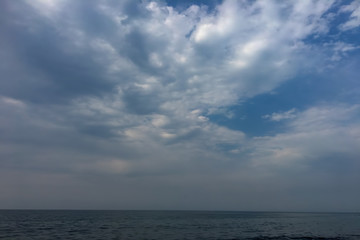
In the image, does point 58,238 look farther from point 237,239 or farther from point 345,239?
point 345,239

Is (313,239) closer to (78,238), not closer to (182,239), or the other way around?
(182,239)

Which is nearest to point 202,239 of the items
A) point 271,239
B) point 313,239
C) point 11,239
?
point 271,239

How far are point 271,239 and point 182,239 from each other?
17.4 meters

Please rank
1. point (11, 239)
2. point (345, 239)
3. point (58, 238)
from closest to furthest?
point (11, 239) → point (58, 238) → point (345, 239)

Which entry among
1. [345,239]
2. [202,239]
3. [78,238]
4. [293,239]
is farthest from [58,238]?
[345,239]

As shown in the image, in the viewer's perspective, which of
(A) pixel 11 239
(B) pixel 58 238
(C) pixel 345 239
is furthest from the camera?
(C) pixel 345 239

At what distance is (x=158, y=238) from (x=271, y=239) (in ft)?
71.6

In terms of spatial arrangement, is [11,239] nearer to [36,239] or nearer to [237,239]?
[36,239]

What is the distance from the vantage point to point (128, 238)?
4688cm

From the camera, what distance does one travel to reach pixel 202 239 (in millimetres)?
47812

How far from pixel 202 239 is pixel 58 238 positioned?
26.8 metres

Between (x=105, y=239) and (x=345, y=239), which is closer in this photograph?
(x=105, y=239)

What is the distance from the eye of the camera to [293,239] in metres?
49.1

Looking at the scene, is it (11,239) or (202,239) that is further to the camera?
(202,239)
